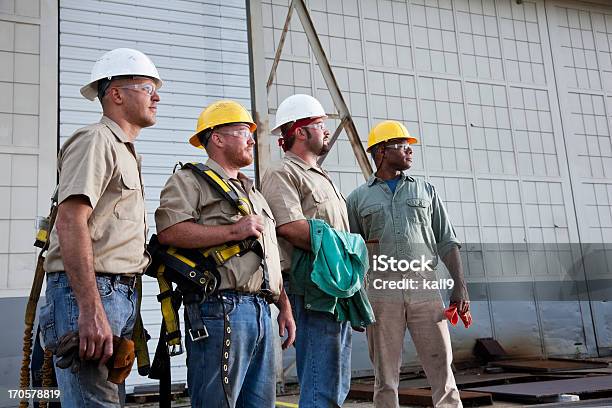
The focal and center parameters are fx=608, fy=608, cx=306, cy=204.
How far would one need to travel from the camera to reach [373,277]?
3.61m

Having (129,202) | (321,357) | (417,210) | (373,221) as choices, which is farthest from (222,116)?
(417,210)

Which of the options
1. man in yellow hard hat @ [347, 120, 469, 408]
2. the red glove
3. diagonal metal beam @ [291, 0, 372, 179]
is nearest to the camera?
man in yellow hard hat @ [347, 120, 469, 408]

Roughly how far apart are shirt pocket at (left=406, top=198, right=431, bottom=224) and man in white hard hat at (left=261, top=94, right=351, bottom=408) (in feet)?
2.69

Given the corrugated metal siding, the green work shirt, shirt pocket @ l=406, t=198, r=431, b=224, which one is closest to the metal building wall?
the corrugated metal siding

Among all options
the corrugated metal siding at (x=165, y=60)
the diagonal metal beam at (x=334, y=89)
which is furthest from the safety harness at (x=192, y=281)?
the corrugated metal siding at (x=165, y=60)

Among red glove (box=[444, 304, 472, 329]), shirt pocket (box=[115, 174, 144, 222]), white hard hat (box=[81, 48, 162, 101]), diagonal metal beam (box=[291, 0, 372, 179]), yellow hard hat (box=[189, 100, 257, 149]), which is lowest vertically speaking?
red glove (box=[444, 304, 472, 329])

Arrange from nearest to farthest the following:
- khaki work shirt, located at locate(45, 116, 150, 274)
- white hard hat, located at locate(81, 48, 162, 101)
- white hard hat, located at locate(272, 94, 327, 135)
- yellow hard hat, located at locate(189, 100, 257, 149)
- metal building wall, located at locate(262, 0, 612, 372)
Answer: khaki work shirt, located at locate(45, 116, 150, 274) → white hard hat, located at locate(81, 48, 162, 101) → yellow hard hat, located at locate(189, 100, 257, 149) → white hard hat, located at locate(272, 94, 327, 135) → metal building wall, located at locate(262, 0, 612, 372)

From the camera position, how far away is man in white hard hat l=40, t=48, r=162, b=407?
1789 millimetres

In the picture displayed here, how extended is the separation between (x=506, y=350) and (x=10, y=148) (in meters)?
6.15

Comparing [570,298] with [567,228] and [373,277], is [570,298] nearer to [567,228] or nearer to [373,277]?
[567,228]

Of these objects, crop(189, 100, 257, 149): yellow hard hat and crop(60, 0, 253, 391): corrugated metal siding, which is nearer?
crop(189, 100, 257, 149): yellow hard hat

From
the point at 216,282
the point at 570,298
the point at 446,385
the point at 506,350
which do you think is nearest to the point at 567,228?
the point at 570,298

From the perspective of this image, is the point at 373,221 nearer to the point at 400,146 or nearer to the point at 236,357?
the point at 400,146

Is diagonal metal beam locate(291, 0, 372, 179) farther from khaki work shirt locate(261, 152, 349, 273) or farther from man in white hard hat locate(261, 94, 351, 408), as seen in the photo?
khaki work shirt locate(261, 152, 349, 273)
